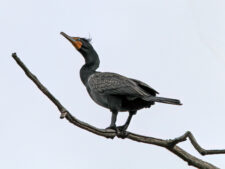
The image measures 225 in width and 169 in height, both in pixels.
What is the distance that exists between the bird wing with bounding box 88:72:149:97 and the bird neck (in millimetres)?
208

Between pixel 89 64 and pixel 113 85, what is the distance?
1.32 m

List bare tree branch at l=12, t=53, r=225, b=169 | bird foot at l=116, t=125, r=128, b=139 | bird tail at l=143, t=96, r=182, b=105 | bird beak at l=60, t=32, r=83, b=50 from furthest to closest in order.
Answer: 1. bird beak at l=60, t=32, r=83, b=50
2. bird foot at l=116, t=125, r=128, b=139
3. bird tail at l=143, t=96, r=182, b=105
4. bare tree branch at l=12, t=53, r=225, b=169

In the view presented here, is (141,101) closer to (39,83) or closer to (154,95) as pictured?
(154,95)

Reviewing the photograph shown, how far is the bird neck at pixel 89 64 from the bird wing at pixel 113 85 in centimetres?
21

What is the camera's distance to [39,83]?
25.6ft

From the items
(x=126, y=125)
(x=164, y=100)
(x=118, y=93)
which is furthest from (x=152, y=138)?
(x=118, y=93)

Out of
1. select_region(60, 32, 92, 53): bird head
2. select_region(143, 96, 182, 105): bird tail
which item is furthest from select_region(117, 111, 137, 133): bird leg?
select_region(60, 32, 92, 53): bird head

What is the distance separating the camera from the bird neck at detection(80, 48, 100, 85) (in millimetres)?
11812

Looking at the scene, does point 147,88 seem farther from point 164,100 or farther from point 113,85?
point 164,100

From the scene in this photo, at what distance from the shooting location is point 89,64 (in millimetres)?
12039

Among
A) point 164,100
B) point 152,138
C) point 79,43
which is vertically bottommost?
point 152,138

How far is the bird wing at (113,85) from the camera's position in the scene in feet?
34.1

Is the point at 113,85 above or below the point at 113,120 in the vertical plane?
above

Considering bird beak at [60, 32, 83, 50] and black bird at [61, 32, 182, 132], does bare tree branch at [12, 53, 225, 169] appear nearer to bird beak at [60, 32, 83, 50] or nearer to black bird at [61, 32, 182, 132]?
black bird at [61, 32, 182, 132]
